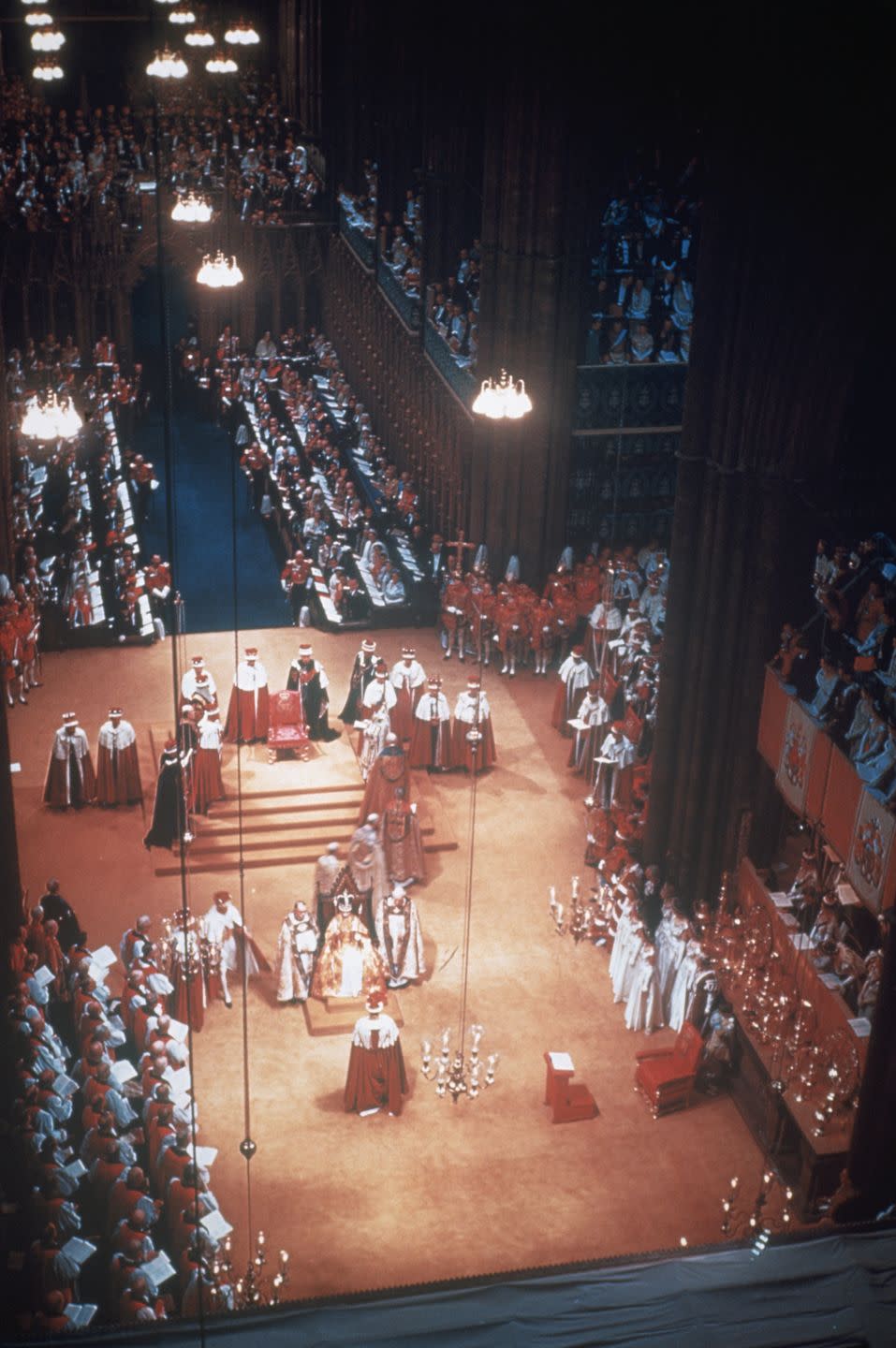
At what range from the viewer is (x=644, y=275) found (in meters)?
23.3

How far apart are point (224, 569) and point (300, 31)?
1473cm

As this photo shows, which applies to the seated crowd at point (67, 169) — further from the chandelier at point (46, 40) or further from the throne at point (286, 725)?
the throne at point (286, 725)

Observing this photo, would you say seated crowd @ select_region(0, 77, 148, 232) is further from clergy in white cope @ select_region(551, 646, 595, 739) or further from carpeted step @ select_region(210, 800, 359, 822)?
carpeted step @ select_region(210, 800, 359, 822)

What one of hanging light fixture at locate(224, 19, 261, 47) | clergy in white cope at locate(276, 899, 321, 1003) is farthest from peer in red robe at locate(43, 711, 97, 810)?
hanging light fixture at locate(224, 19, 261, 47)

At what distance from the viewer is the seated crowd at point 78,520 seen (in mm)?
22031

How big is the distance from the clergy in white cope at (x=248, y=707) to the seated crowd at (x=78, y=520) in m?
1.45

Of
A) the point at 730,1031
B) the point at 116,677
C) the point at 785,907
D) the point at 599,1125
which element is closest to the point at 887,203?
the point at 785,907

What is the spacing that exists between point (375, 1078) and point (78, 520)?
12606mm

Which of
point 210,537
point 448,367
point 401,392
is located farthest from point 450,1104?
point 401,392

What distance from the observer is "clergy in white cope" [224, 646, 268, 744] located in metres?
19.8

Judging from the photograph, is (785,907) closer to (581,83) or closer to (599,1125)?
(599,1125)

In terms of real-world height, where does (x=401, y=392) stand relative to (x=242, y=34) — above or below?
below

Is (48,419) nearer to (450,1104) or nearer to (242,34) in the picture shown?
(450,1104)

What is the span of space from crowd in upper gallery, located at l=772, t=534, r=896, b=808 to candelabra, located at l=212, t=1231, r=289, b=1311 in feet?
19.4
